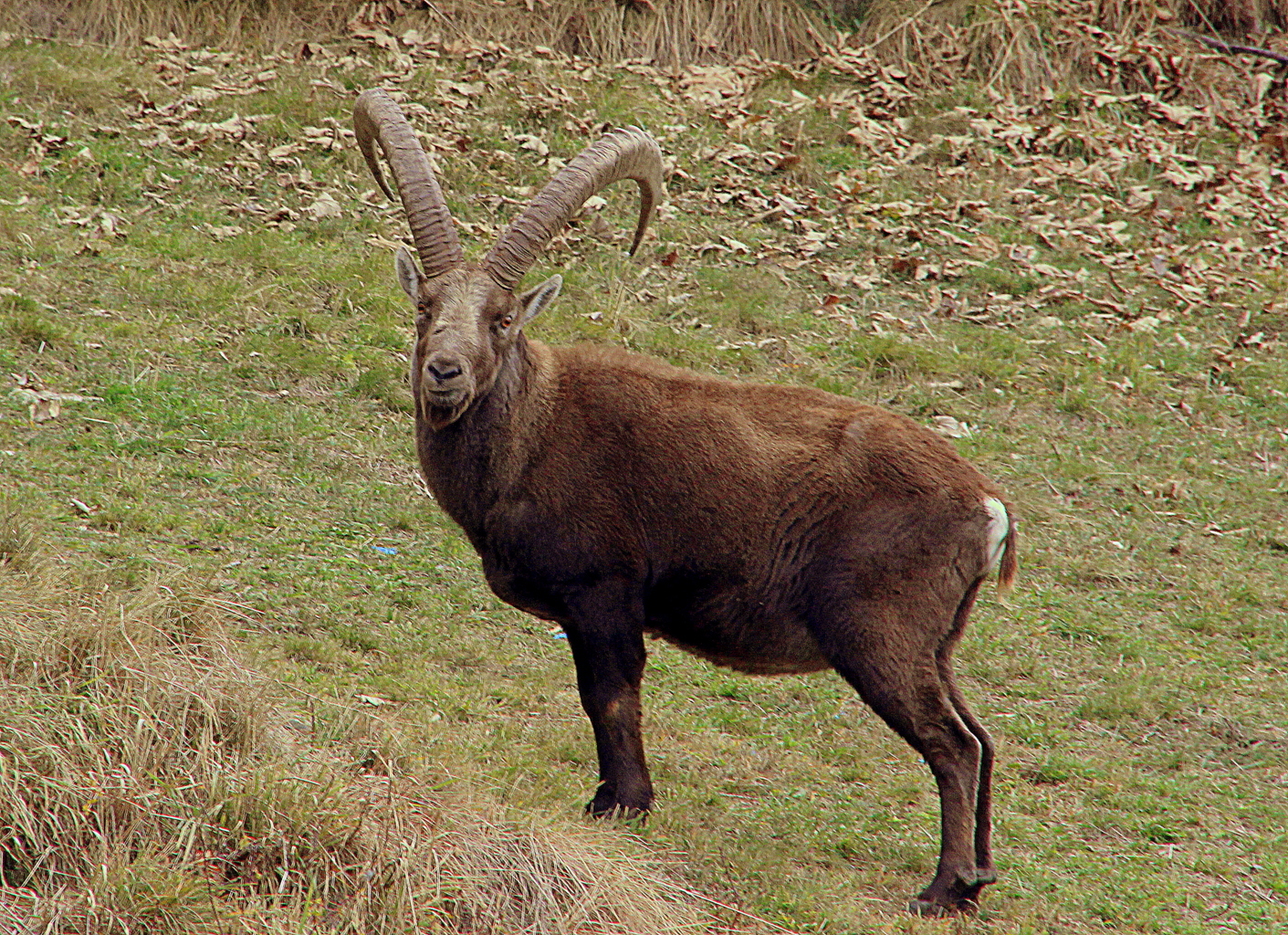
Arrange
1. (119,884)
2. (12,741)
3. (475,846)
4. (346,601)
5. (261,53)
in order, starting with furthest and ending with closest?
1. (261,53)
2. (346,601)
3. (475,846)
4. (12,741)
5. (119,884)

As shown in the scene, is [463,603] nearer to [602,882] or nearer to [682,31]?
[602,882]

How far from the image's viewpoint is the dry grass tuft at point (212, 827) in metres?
4.28

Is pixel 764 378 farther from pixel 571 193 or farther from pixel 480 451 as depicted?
pixel 480 451

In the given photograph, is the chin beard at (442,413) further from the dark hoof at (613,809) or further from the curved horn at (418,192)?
the dark hoof at (613,809)

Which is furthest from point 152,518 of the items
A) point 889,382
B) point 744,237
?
point 744,237

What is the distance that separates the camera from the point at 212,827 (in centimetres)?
448

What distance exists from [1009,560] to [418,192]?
3104 millimetres

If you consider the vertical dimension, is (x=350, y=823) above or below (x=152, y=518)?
above

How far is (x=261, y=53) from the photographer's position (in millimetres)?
14359

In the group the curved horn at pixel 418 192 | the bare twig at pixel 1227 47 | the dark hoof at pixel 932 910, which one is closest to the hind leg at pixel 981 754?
the dark hoof at pixel 932 910

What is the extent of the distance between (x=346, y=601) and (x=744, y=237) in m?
6.80

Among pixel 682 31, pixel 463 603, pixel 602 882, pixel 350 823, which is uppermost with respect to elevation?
pixel 682 31

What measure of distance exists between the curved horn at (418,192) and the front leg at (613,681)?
5.39 ft

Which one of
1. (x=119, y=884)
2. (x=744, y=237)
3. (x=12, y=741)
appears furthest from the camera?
(x=744, y=237)
